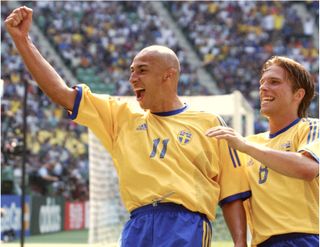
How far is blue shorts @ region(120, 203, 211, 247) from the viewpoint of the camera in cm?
475

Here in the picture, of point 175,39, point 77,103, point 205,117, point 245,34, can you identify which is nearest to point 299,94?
point 205,117

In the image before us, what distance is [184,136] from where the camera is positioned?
4910 millimetres

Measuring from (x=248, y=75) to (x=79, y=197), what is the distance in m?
8.84

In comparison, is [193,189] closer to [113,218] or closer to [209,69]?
[113,218]

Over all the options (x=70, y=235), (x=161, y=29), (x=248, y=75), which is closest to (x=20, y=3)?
(x=161, y=29)

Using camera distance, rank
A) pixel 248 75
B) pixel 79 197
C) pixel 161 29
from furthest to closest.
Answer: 1. pixel 161 29
2. pixel 248 75
3. pixel 79 197

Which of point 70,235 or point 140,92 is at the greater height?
point 140,92

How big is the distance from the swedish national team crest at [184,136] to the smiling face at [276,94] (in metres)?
0.47

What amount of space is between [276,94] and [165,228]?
3.42ft

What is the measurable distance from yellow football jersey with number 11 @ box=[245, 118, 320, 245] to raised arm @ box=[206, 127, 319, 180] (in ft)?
0.30

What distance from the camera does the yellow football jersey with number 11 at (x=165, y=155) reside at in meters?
4.79

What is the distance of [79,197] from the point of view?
23.3 m

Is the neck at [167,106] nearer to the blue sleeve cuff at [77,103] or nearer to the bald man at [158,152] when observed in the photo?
the bald man at [158,152]

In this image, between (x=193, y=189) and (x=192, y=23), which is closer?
(x=193, y=189)
